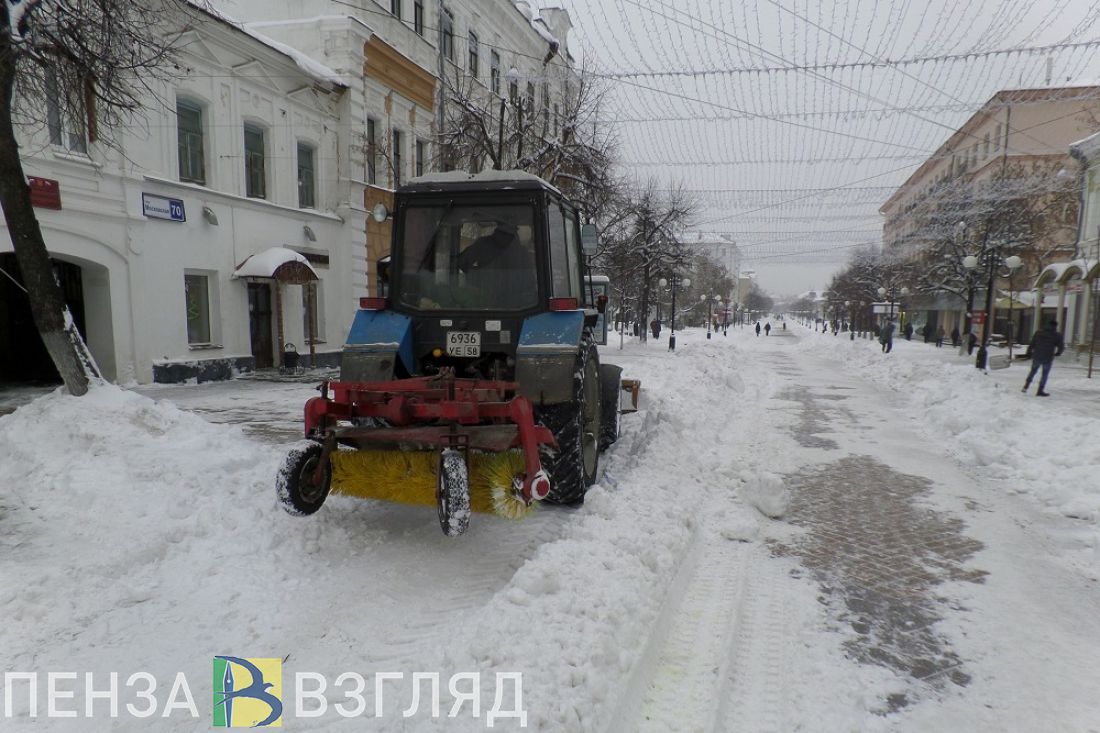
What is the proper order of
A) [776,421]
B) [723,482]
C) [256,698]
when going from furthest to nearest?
[776,421] → [723,482] → [256,698]

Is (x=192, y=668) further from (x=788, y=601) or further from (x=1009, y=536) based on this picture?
(x=1009, y=536)

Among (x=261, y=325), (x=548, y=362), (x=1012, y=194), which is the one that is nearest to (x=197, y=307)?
(x=261, y=325)

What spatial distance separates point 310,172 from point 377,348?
13848 millimetres

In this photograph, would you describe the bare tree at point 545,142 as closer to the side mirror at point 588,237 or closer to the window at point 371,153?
the window at point 371,153

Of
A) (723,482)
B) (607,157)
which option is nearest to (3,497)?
(723,482)

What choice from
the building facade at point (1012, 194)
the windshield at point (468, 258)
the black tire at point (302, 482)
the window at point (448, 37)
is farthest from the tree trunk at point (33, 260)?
the building facade at point (1012, 194)

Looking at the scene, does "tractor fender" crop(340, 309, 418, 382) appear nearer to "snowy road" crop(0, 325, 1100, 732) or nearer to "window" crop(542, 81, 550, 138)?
"snowy road" crop(0, 325, 1100, 732)

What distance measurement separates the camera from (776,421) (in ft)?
33.2

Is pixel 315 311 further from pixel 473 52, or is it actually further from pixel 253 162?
pixel 473 52

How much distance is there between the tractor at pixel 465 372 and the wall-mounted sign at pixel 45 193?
27.7 feet

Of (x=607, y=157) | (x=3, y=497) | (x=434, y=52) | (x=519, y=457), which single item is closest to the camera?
(x=519, y=457)

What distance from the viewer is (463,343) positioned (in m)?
5.12

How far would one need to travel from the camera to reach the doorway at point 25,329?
12.7m

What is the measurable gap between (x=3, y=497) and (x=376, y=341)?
2.77 meters
